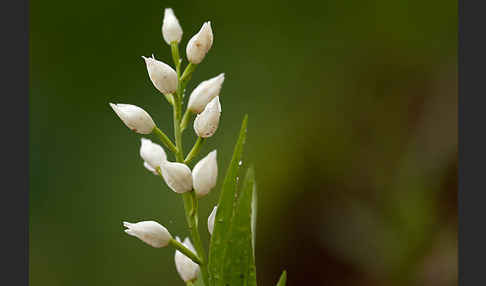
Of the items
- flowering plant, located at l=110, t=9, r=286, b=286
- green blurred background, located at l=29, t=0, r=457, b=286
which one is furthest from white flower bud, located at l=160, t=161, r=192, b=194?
green blurred background, located at l=29, t=0, r=457, b=286

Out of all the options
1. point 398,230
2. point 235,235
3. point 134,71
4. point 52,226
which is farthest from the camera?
point 134,71

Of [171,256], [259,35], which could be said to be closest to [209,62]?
[259,35]

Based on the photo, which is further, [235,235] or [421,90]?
[421,90]

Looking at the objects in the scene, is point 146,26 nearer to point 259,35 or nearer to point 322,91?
point 259,35

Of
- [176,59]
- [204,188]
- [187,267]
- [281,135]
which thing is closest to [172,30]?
[176,59]

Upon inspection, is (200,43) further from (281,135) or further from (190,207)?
(281,135)

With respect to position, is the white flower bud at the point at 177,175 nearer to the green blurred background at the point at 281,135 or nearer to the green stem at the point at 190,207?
the green stem at the point at 190,207

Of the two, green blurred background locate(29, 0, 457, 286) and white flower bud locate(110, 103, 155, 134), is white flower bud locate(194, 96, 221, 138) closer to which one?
white flower bud locate(110, 103, 155, 134)

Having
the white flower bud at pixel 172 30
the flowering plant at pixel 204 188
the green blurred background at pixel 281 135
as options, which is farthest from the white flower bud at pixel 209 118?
the green blurred background at pixel 281 135
